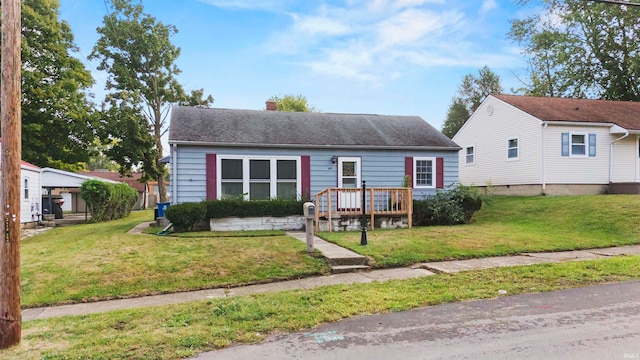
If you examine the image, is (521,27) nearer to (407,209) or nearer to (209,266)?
(407,209)

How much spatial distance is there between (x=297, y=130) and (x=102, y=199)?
37.4 feet

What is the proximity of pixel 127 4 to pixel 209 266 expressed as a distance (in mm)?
27401

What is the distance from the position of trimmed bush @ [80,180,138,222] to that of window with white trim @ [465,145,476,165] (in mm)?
19860

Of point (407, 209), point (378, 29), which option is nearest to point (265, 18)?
point (378, 29)

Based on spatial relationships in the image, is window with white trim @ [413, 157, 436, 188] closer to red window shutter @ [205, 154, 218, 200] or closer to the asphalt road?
red window shutter @ [205, 154, 218, 200]

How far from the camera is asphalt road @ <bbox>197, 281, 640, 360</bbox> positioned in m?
3.55

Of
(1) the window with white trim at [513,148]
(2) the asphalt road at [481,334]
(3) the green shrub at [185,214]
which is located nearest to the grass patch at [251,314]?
(2) the asphalt road at [481,334]

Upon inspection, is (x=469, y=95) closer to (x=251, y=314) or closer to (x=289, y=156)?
(x=289, y=156)

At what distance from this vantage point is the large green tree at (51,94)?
77.0 ft

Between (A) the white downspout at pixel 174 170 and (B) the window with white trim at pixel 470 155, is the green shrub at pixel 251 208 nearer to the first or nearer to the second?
(A) the white downspout at pixel 174 170

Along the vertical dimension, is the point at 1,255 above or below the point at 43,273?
above

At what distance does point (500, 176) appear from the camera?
2006 cm

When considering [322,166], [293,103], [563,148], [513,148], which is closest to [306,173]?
[322,166]

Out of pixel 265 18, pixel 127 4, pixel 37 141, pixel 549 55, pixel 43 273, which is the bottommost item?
pixel 43 273
